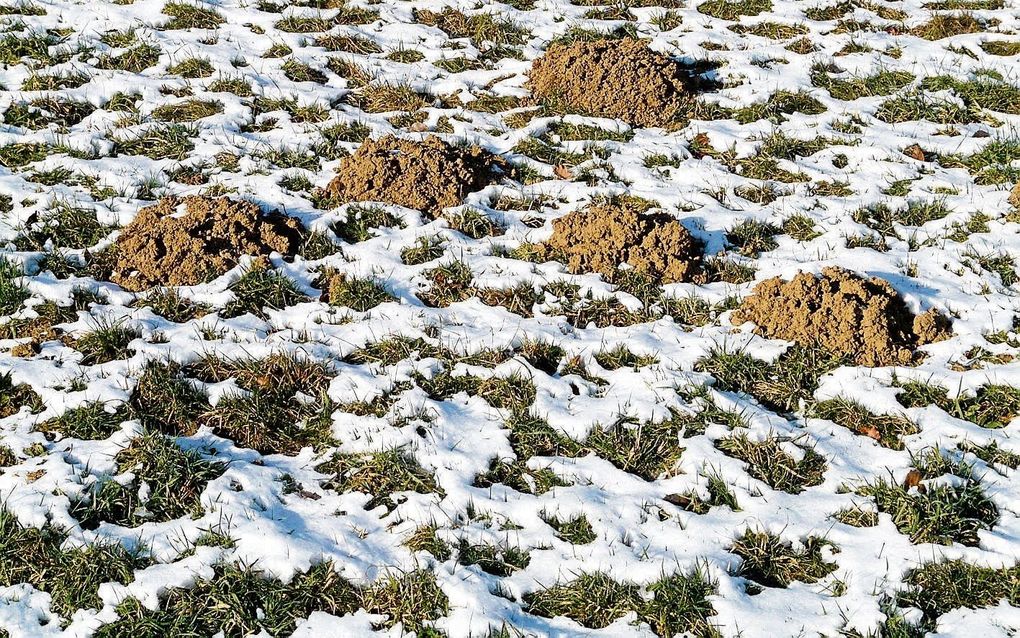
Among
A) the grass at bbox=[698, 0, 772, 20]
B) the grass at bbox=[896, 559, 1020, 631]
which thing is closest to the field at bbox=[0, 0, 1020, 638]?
the grass at bbox=[896, 559, 1020, 631]

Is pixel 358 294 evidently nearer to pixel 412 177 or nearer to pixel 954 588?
pixel 412 177

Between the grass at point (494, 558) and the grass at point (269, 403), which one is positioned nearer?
the grass at point (494, 558)

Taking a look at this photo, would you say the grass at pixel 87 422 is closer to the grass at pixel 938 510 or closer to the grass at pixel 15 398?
the grass at pixel 15 398

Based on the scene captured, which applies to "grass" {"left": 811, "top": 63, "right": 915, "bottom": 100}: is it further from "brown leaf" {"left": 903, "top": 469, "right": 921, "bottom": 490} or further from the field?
"brown leaf" {"left": 903, "top": 469, "right": 921, "bottom": 490}

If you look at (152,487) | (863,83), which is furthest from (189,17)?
(863,83)

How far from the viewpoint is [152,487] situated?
4547mm

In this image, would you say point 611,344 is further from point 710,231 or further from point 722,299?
point 710,231

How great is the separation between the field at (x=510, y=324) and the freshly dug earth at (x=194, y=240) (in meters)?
0.03

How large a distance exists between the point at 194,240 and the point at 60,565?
8.24ft

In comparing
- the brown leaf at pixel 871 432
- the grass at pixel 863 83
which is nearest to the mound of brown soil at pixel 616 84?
the grass at pixel 863 83

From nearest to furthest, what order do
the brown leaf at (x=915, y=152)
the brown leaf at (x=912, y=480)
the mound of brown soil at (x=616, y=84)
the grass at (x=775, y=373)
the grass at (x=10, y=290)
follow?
the brown leaf at (x=912, y=480) < the grass at (x=775, y=373) < the grass at (x=10, y=290) < the brown leaf at (x=915, y=152) < the mound of brown soil at (x=616, y=84)

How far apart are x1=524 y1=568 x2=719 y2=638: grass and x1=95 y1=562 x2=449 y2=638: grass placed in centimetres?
51

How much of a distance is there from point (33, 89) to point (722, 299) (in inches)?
241

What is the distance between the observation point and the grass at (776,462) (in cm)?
466
